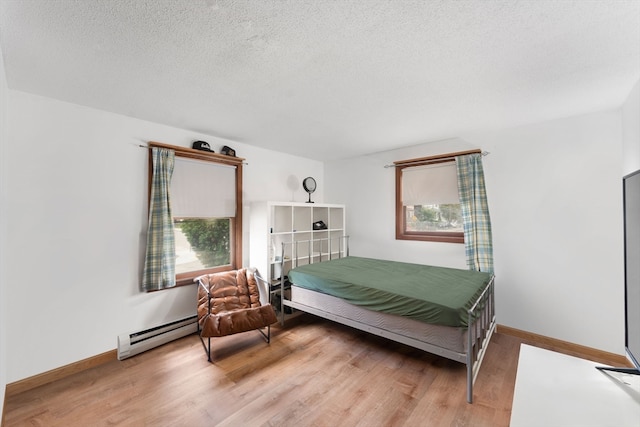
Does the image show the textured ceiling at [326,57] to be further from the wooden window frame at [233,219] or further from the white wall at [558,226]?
the wooden window frame at [233,219]

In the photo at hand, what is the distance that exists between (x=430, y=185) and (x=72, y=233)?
421 cm

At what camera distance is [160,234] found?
110 inches

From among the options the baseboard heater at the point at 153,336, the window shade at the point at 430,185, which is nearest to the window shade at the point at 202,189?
the baseboard heater at the point at 153,336

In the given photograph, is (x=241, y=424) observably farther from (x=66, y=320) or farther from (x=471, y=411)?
(x=66, y=320)

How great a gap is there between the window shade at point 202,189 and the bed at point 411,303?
1.37 meters

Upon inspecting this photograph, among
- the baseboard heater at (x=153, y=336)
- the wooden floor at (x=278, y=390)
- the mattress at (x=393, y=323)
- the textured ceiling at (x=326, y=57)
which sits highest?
the textured ceiling at (x=326, y=57)

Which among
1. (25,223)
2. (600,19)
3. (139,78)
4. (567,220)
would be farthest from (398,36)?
(25,223)

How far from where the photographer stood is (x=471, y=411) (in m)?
1.85

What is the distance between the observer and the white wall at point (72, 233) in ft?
7.02

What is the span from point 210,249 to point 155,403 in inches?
70.6

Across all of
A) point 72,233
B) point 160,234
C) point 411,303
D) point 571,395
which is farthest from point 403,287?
point 72,233

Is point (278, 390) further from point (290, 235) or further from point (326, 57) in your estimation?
point (326, 57)

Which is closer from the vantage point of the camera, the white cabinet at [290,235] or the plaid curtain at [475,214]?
the plaid curtain at [475,214]

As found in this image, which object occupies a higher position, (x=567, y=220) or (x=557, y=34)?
(x=557, y=34)
